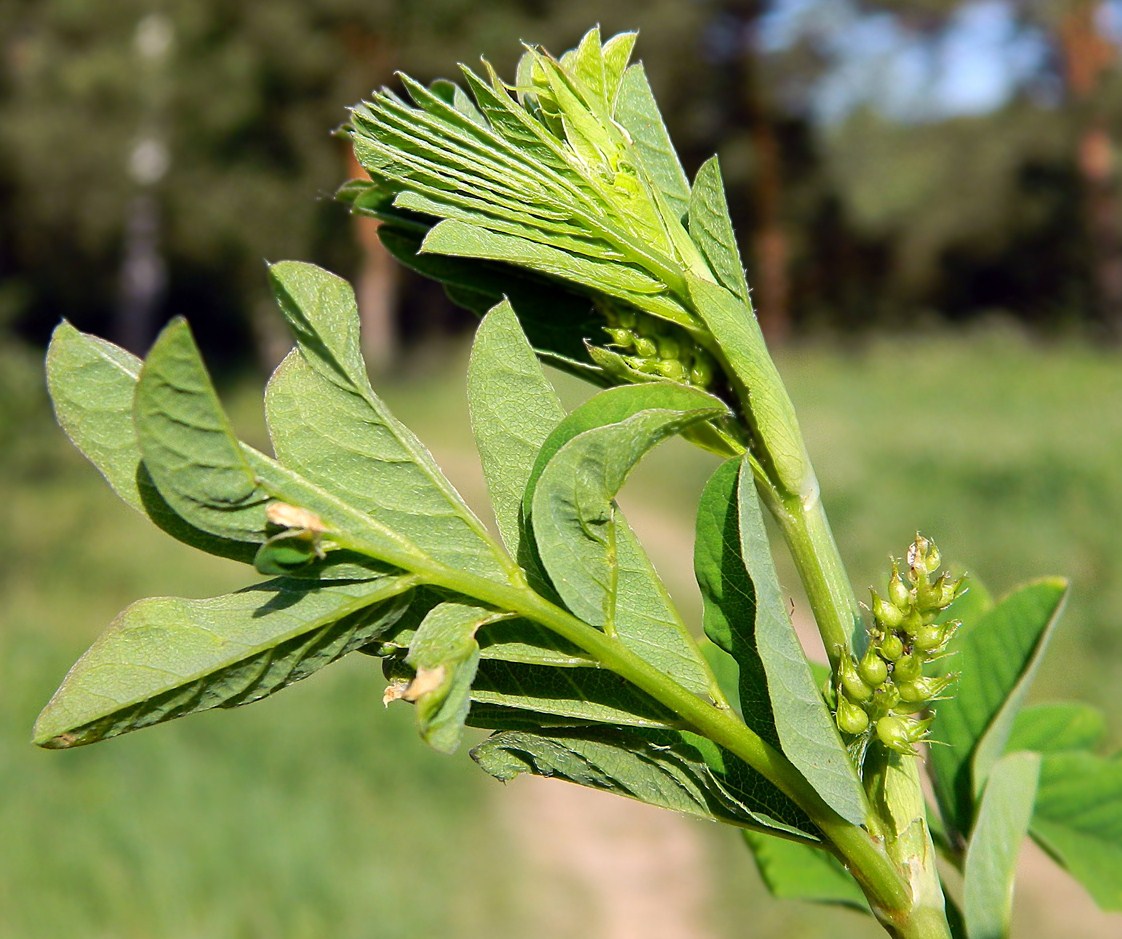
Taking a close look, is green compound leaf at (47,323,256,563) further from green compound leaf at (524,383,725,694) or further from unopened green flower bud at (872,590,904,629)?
unopened green flower bud at (872,590,904,629)

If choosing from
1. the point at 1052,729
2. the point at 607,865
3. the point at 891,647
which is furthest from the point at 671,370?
the point at 607,865

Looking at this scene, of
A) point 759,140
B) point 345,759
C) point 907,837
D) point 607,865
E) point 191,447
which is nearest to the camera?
point 191,447

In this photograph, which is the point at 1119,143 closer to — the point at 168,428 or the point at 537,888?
the point at 537,888

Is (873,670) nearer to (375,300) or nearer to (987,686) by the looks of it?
(987,686)

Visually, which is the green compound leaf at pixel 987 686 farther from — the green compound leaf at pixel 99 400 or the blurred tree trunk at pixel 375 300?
the blurred tree trunk at pixel 375 300

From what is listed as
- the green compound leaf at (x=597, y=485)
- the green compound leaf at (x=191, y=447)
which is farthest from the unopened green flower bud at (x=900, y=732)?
the green compound leaf at (x=191, y=447)

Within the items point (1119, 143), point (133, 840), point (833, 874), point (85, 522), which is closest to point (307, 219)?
point (85, 522)

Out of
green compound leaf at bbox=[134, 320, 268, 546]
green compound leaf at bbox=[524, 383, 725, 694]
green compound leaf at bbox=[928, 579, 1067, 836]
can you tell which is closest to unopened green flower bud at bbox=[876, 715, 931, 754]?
green compound leaf at bbox=[524, 383, 725, 694]
